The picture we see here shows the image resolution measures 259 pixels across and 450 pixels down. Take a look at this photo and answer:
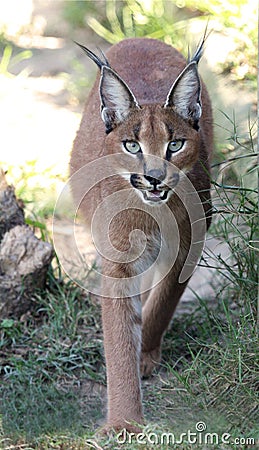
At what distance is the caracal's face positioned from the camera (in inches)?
150

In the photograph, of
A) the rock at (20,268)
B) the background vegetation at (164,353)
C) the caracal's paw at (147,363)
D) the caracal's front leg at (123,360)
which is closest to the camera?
the background vegetation at (164,353)

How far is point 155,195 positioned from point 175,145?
9.9 inches

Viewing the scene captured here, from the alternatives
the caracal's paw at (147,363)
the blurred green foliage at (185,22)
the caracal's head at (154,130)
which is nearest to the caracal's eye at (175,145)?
the caracal's head at (154,130)

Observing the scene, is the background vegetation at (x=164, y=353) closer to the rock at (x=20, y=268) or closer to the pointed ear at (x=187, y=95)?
the rock at (x=20, y=268)

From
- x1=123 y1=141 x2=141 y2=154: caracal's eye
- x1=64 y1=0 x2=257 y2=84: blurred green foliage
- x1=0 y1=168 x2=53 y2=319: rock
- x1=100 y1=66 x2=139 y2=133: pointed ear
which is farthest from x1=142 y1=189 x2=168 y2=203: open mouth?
x1=64 y1=0 x2=257 y2=84: blurred green foliage

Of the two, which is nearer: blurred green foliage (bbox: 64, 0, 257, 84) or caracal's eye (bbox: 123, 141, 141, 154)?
caracal's eye (bbox: 123, 141, 141, 154)

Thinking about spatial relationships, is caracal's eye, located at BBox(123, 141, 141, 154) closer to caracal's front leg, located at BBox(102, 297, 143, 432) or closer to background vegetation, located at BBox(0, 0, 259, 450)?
background vegetation, located at BBox(0, 0, 259, 450)

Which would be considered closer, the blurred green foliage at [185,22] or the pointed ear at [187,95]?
the pointed ear at [187,95]

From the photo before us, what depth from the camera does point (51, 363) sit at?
15.9 feet

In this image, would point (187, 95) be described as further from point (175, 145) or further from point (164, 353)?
point (164, 353)

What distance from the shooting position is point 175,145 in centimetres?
393

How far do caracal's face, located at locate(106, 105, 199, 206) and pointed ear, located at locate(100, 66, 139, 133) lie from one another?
36 millimetres

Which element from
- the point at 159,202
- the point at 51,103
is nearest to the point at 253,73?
the point at 51,103

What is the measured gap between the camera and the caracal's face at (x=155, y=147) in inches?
150
